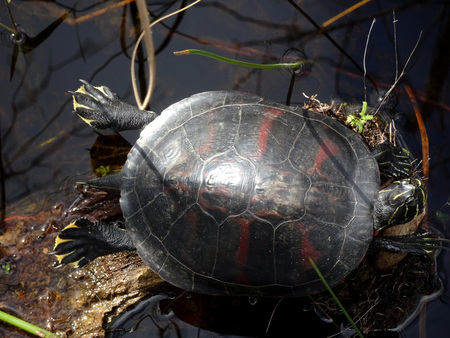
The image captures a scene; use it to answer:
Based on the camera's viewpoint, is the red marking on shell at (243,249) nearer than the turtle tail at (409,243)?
Yes

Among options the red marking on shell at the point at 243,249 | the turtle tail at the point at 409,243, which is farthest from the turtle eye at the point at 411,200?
the red marking on shell at the point at 243,249

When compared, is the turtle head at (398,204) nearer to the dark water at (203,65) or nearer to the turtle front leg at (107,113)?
the dark water at (203,65)

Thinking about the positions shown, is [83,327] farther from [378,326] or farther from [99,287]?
[378,326]

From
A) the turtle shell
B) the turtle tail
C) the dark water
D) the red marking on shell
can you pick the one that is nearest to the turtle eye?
the turtle shell

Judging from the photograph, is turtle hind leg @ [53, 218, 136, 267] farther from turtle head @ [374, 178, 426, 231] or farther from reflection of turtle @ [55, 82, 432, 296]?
turtle head @ [374, 178, 426, 231]

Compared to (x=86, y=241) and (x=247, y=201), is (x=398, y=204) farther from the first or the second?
(x=86, y=241)

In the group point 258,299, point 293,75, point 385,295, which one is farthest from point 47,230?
point 385,295

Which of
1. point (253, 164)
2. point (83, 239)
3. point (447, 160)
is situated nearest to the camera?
point (253, 164)
